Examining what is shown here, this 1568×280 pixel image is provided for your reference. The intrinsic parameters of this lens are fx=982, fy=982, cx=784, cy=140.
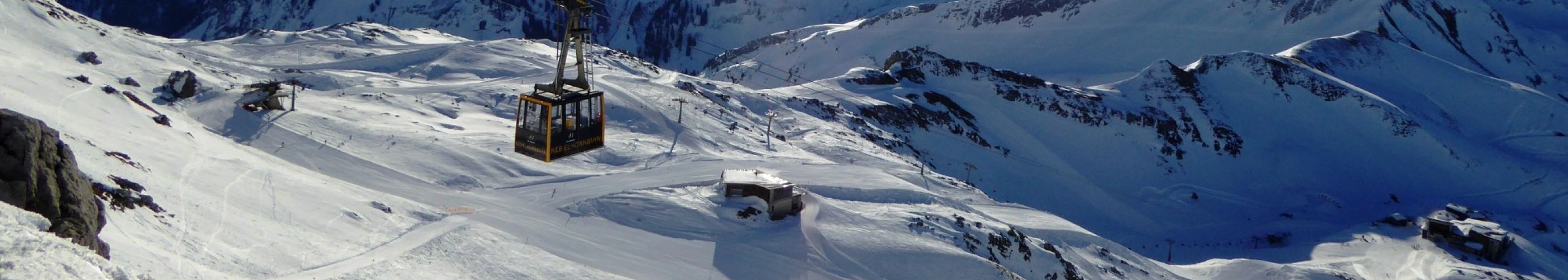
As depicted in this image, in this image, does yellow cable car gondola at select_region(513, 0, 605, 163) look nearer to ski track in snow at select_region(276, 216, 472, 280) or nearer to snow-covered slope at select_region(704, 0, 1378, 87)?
ski track in snow at select_region(276, 216, 472, 280)

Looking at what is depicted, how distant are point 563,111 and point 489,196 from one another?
9393 mm

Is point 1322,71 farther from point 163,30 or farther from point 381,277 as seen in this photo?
point 163,30

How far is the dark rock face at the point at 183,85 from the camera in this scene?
46.4 metres

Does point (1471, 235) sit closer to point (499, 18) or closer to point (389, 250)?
point (389, 250)

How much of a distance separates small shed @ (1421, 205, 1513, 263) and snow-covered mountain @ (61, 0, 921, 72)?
124 m

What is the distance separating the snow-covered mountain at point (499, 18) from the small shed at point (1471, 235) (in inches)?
4866

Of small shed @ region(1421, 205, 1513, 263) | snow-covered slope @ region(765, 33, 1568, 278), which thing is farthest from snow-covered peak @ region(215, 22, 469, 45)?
small shed @ region(1421, 205, 1513, 263)

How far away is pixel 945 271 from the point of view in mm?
35781

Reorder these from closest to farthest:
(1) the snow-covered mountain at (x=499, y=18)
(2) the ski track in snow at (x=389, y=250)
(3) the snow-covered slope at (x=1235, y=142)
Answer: (2) the ski track in snow at (x=389, y=250) < (3) the snow-covered slope at (x=1235, y=142) < (1) the snow-covered mountain at (x=499, y=18)

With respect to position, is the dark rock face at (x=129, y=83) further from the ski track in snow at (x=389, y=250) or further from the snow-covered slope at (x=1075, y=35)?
the snow-covered slope at (x=1075, y=35)

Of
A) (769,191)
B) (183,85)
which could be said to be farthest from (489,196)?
(183,85)

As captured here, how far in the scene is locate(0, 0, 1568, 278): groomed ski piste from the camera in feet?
89.8

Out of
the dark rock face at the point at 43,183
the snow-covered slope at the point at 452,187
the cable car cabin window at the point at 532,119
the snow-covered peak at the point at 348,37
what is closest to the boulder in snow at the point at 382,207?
the snow-covered slope at the point at 452,187

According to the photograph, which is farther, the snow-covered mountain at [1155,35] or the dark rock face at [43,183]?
the snow-covered mountain at [1155,35]
